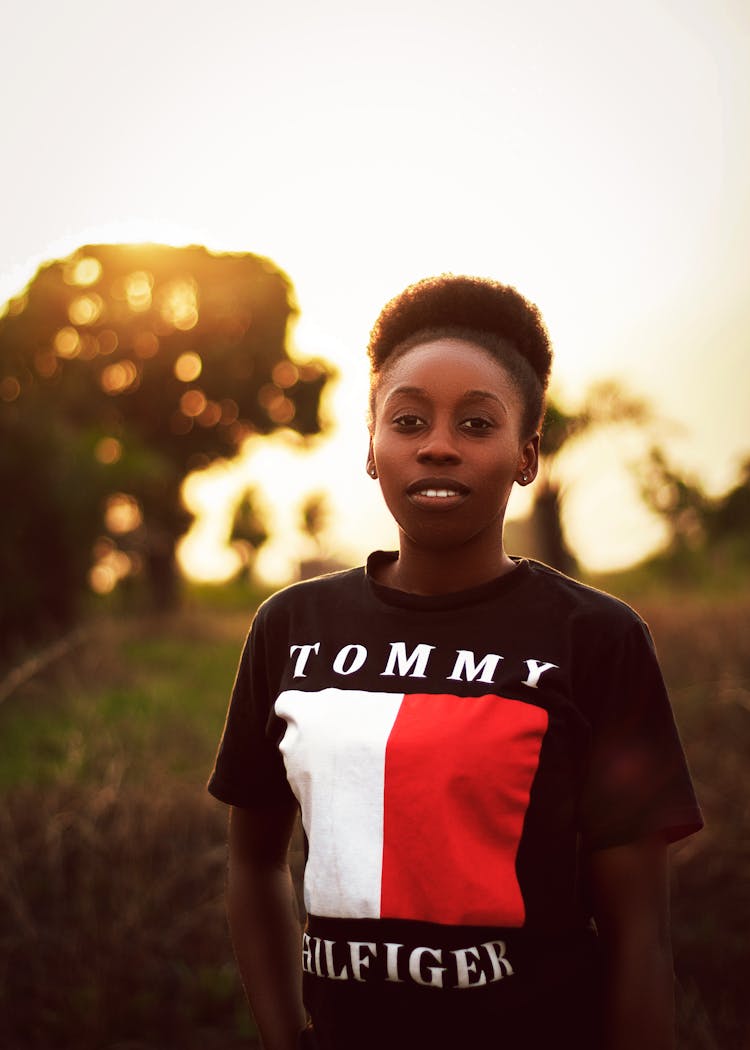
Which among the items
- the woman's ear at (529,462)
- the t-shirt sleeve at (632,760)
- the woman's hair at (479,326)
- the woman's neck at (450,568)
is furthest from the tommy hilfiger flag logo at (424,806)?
the woman's hair at (479,326)

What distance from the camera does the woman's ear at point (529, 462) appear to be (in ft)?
5.41

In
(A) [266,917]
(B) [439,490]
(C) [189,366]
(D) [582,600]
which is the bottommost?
(A) [266,917]

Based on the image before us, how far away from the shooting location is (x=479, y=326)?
65.1 inches

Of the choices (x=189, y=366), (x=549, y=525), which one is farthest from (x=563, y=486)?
(x=189, y=366)

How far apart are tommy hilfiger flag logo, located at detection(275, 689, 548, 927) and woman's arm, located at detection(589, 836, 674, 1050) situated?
0.17m

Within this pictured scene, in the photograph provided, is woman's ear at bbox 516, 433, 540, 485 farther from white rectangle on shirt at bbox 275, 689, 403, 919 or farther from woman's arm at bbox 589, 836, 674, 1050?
woman's arm at bbox 589, 836, 674, 1050

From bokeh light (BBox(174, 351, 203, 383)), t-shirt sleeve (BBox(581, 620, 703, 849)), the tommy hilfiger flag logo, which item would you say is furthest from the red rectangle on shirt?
bokeh light (BBox(174, 351, 203, 383))

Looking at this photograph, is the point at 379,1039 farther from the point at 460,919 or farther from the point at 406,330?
the point at 406,330

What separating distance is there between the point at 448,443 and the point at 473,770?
527 millimetres

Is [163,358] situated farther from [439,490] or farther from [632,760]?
[632,760]

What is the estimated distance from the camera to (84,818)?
5051 millimetres

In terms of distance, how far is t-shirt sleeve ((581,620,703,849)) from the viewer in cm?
145

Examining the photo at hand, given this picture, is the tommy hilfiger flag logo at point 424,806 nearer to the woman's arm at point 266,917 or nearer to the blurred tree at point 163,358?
the woman's arm at point 266,917

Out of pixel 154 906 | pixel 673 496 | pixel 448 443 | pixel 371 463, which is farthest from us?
pixel 673 496
